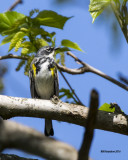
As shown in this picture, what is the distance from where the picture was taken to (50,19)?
4035 millimetres

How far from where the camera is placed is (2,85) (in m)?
4.18

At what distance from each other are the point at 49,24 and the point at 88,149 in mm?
2615

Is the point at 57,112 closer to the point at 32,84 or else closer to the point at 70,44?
the point at 70,44

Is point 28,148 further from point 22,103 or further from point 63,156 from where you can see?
point 22,103

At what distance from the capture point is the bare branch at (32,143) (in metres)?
1.43

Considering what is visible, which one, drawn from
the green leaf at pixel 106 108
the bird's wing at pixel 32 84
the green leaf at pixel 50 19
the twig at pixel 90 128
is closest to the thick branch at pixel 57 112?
the green leaf at pixel 106 108

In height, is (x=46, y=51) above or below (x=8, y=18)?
below

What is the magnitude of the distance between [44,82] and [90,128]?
4.62 m

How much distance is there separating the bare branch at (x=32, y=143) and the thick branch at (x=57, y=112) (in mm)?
2012

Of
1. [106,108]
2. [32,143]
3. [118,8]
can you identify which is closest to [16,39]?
[106,108]

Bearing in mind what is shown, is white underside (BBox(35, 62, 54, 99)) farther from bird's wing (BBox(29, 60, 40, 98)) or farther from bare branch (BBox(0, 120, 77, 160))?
bare branch (BBox(0, 120, 77, 160))

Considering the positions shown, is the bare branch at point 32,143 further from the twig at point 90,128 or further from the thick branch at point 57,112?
the thick branch at point 57,112

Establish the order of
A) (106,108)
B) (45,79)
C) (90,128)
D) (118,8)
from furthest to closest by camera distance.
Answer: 1. (45,79)
2. (106,108)
3. (118,8)
4. (90,128)

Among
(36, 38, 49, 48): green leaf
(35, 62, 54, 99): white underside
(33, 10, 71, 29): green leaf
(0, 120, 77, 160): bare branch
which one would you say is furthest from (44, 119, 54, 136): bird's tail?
(0, 120, 77, 160): bare branch
